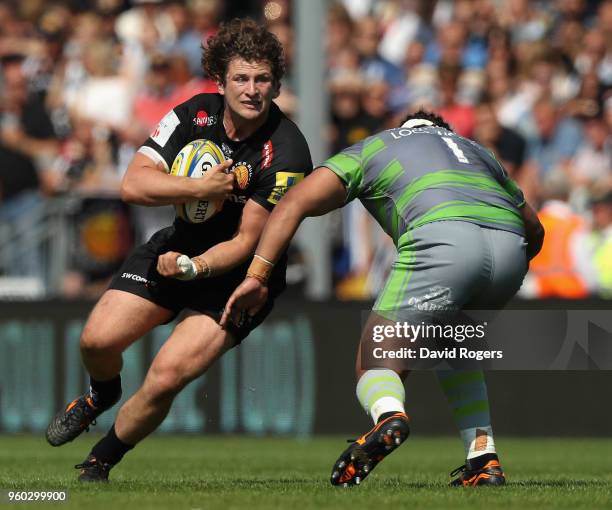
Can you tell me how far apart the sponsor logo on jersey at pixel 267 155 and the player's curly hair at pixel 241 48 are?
33 centimetres

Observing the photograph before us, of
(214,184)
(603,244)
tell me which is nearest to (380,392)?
(214,184)

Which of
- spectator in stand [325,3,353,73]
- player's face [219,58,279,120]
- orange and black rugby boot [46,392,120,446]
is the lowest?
orange and black rugby boot [46,392,120,446]

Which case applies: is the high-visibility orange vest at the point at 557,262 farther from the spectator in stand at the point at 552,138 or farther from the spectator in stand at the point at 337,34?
the spectator in stand at the point at 337,34

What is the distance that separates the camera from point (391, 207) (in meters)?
6.88

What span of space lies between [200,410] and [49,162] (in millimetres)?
4096

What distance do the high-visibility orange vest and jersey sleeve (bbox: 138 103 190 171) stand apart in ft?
21.6

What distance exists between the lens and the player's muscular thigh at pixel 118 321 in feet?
24.6

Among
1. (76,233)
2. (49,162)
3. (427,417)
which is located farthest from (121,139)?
(427,417)

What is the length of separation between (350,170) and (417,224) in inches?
16.2

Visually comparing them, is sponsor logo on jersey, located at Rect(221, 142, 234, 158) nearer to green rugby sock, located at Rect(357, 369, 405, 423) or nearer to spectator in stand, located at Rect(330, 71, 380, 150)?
green rugby sock, located at Rect(357, 369, 405, 423)

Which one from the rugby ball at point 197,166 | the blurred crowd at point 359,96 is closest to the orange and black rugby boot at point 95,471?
the rugby ball at point 197,166

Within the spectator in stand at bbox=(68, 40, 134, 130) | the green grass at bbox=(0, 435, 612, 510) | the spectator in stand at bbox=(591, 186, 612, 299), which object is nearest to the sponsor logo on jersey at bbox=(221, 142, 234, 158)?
the green grass at bbox=(0, 435, 612, 510)

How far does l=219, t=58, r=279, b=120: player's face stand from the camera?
288 inches

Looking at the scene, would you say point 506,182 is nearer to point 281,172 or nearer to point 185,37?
point 281,172
